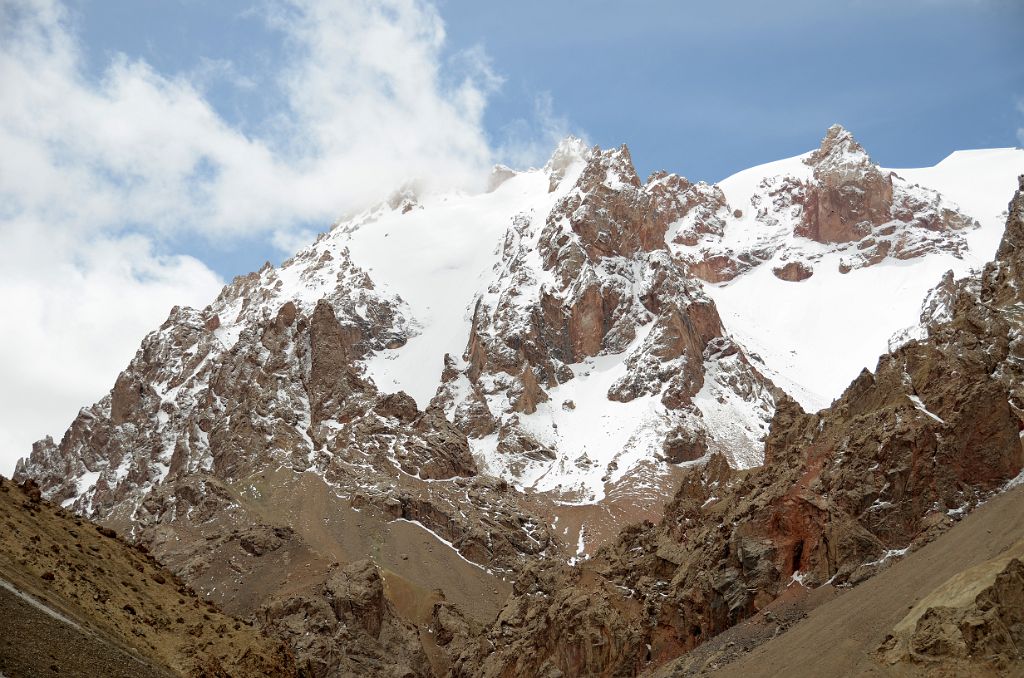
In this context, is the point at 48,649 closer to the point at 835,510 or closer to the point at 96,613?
the point at 96,613

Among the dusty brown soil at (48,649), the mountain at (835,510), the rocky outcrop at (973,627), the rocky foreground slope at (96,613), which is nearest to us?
the dusty brown soil at (48,649)

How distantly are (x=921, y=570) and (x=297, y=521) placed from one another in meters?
121

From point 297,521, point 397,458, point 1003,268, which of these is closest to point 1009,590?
point 1003,268

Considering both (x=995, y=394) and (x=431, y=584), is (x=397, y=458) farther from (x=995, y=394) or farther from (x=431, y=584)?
(x=995, y=394)

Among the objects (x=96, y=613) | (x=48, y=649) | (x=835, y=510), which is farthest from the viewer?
(x=835, y=510)

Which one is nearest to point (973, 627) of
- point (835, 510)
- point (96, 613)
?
point (835, 510)

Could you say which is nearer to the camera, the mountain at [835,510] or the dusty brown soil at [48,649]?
the dusty brown soil at [48,649]

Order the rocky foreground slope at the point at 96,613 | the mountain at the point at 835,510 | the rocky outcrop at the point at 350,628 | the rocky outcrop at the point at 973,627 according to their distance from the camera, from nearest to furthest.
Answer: the rocky foreground slope at the point at 96,613 < the rocky outcrop at the point at 973,627 < the mountain at the point at 835,510 < the rocky outcrop at the point at 350,628

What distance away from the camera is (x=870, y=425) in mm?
73625

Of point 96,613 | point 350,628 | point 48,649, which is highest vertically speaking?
point 350,628

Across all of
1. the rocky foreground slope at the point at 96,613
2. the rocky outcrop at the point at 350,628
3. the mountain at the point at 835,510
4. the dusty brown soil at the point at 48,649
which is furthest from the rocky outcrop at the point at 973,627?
the rocky outcrop at the point at 350,628

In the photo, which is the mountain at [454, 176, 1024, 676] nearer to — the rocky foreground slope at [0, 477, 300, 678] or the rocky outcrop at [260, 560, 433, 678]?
the rocky outcrop at [260, 560, 433, 678]

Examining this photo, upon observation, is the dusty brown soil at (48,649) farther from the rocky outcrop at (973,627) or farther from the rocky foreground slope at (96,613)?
the rocky outcrop at (973,627)

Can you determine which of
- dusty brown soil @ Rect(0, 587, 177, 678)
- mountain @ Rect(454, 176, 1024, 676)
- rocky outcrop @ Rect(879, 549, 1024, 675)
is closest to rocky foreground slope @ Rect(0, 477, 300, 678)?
dusty brown soil @ Rect(0, 587, 177, 678)
